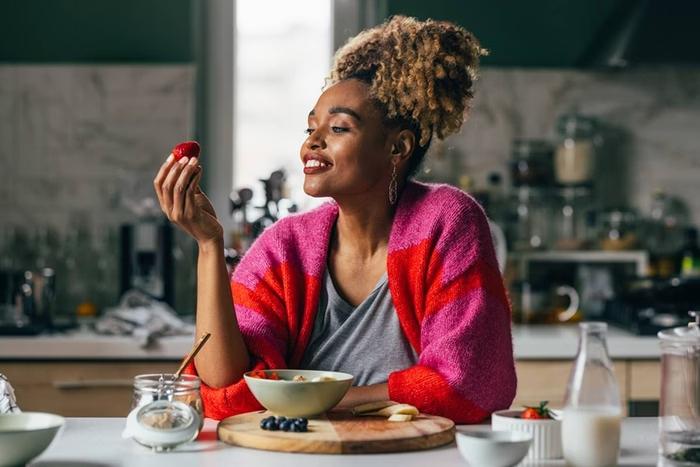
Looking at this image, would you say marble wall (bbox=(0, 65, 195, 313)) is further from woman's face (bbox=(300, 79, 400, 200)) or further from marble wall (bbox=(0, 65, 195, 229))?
woman's face (bbox=(300, 79, 400, 200))

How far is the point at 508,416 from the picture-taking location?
1627mm

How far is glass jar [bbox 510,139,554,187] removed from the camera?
4.00 meters

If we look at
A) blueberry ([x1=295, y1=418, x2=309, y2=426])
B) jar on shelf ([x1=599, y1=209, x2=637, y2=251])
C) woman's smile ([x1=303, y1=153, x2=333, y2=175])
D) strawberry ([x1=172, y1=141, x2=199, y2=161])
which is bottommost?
blueberry ([x1=295, y1=418, x2=309, y2=426])

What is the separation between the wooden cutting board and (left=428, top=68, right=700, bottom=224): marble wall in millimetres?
2386

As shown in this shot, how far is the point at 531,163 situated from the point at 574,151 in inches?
6.5

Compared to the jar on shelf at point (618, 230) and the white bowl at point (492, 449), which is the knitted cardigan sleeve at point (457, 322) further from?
the jar on shelf at point (618, 230)

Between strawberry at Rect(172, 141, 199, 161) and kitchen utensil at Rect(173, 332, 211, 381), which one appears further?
strawberry at Rect(172, 141, 199, 161)

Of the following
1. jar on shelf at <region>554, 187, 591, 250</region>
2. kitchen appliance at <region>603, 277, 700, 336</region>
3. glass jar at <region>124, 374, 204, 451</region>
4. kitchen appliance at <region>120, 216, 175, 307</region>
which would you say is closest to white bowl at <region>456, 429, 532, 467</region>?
glass jar at <region>124, 374, 204, 451</region>

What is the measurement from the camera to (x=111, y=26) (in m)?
4.05

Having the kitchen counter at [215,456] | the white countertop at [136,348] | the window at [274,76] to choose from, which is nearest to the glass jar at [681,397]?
the kitchen counter at [215,456]

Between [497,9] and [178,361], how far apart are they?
1.80m

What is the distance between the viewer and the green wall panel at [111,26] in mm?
4047

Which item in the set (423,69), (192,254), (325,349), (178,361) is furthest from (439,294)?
(192,254)

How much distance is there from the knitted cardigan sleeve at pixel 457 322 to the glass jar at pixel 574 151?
6.14ft
